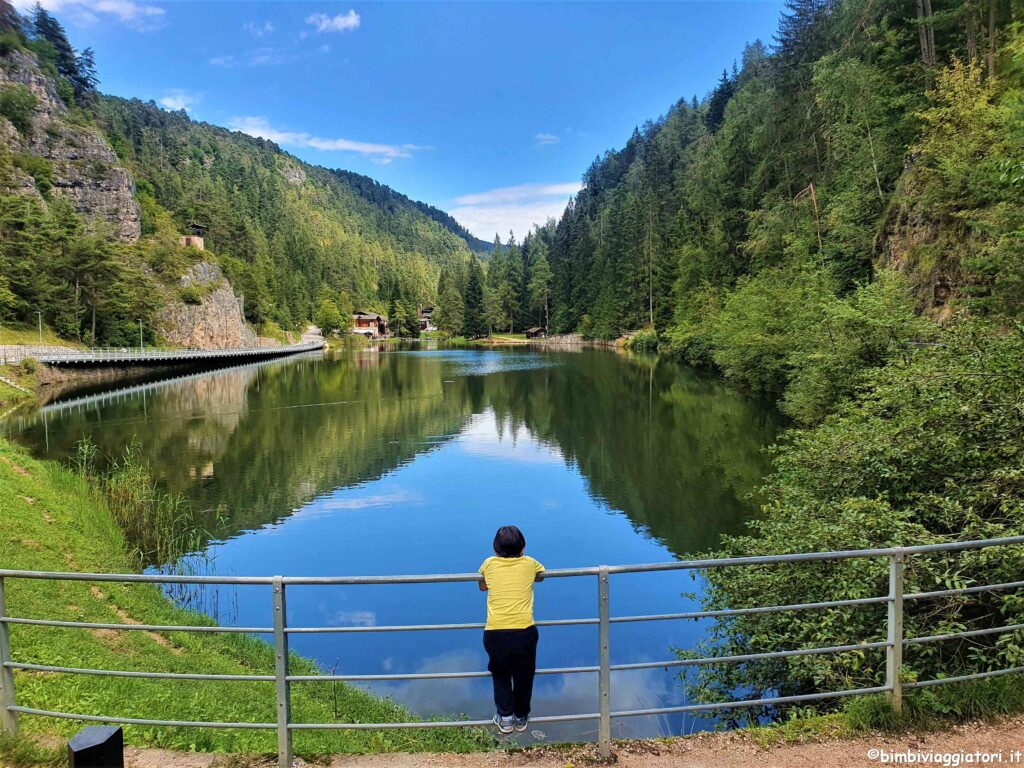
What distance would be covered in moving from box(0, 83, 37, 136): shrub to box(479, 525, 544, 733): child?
9908 cm

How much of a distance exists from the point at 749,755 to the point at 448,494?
16.9 meters

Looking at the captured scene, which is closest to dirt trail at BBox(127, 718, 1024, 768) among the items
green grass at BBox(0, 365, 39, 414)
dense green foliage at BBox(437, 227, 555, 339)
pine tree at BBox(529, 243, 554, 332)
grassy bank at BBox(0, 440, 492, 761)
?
grassy bank at BBox(0, 440, 492, 761)

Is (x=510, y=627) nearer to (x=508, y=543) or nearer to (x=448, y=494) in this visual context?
(x=508, y=543)

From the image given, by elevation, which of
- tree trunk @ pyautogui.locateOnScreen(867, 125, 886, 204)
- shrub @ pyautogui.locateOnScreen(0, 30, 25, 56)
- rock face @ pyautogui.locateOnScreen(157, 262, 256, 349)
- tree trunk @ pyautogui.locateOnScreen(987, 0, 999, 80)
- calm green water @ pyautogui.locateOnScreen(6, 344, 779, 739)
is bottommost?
calm green water @ pyautogui.locateOnScreen(6, 344, 779, 739)

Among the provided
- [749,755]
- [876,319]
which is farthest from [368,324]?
[749,755]

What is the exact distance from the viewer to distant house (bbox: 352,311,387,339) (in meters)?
155

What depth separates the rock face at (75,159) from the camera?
260 ft

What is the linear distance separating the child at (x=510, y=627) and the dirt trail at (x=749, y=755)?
1.41 ft

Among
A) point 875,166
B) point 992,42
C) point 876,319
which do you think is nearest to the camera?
point 876,319

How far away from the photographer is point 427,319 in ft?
626

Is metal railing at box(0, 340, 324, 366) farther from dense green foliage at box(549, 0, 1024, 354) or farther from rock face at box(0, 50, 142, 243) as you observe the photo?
dense green foliage at box(549, 0, 1024, 354)

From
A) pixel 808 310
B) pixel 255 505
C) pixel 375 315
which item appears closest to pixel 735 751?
pixel 255 505

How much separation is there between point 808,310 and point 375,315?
142 meters

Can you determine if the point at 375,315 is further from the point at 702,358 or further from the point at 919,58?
the point at 919,58
